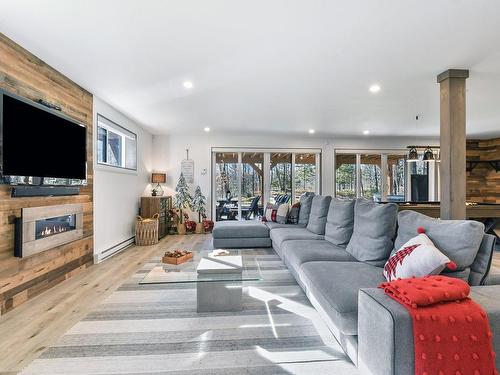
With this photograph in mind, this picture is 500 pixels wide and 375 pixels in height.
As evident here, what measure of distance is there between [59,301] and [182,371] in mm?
1756

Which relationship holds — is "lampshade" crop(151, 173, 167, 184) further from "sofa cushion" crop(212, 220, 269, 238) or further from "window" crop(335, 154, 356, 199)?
"window" crop(335, 154, 356, 199)

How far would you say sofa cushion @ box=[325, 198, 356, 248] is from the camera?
3.03 m

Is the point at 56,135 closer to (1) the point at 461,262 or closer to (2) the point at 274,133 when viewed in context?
(1) the point at 461,262

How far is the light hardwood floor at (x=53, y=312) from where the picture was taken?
183 cm

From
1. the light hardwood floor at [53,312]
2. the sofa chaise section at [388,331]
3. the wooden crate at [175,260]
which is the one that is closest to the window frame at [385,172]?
the wooden crate at [175,260]

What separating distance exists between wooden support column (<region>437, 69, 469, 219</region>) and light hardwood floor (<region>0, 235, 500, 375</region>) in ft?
5.55

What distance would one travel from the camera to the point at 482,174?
7.31 metres

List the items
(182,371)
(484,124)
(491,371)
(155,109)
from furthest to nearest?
(484,124) → (155,109) → (182,371) → (491,371)

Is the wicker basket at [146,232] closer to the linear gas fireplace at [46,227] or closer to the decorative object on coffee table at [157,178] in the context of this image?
the decorative object on coffee table at [157,178]

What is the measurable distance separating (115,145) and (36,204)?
93.2 inches

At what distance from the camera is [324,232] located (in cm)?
375

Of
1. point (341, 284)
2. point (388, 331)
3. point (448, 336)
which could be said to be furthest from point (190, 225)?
point (448, 336)

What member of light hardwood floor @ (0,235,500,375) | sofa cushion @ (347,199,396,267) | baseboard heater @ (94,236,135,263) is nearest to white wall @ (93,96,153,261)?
baseboard heater @ (94,236,135,263)

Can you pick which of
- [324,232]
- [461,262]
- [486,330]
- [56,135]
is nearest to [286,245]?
[324,232]
